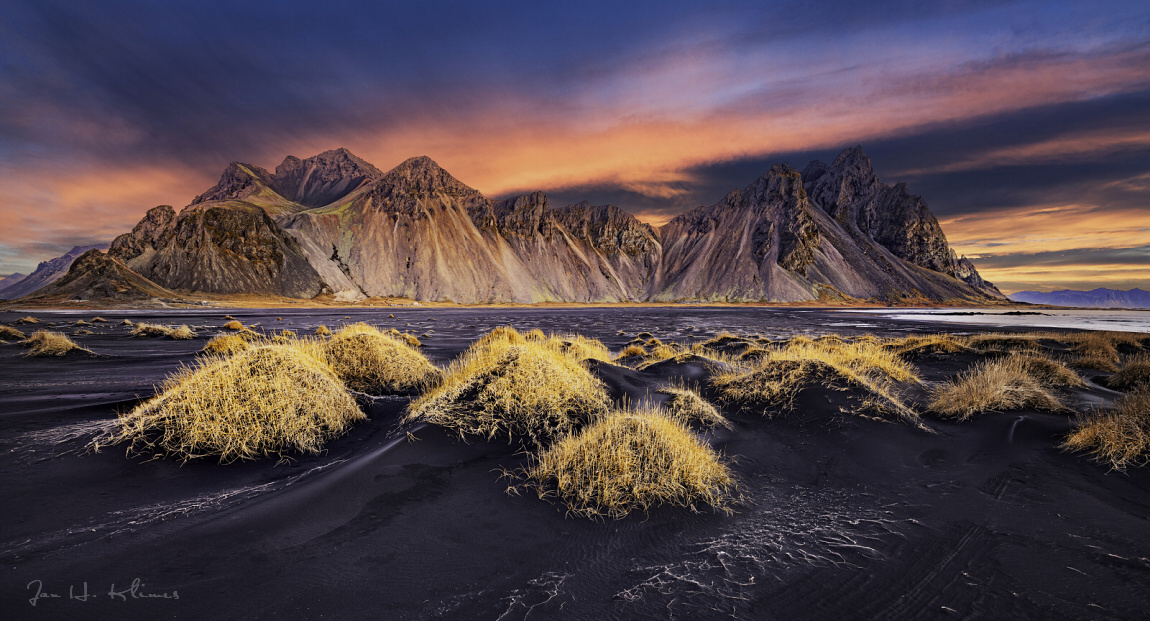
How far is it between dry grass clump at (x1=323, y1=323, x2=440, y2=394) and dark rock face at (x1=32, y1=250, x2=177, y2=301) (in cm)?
9026

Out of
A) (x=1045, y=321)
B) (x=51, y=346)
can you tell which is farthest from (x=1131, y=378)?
(x=1045, y=321)

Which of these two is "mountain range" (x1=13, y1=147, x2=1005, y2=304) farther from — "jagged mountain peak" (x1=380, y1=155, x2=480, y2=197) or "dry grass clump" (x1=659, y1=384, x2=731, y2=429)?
"dry grass clump" (x1=659, y1=384, x2=731, y2=429)

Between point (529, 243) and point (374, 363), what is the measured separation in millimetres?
134130

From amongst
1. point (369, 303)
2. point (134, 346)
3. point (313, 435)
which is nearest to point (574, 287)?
point (369, 303)

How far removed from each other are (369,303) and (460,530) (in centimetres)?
10155

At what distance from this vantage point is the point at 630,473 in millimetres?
5402

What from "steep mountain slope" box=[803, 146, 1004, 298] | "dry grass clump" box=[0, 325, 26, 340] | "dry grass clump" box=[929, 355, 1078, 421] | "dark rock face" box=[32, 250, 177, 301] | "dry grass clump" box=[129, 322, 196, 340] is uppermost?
"steep mountain slope" box=[803, 146, 1004, 298]

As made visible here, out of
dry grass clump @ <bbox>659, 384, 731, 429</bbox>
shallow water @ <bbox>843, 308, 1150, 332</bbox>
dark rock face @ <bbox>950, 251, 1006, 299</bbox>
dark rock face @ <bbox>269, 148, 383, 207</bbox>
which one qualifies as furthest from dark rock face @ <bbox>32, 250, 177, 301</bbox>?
dark rock face @ <bbox>950, 251, 1006, 299</bbox>

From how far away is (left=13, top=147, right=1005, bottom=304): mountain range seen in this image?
93.9 m

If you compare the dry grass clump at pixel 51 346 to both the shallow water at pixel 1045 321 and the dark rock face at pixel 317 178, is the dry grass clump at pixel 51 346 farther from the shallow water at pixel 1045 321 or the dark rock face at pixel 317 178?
the dark rock face at pixel 317 178

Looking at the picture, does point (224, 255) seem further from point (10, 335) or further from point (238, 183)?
point (238, 183)

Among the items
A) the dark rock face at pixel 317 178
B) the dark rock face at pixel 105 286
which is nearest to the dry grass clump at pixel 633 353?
the dark rock face at pixel 105 286

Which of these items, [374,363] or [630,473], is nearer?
[630,473]

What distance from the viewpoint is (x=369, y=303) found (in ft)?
314
